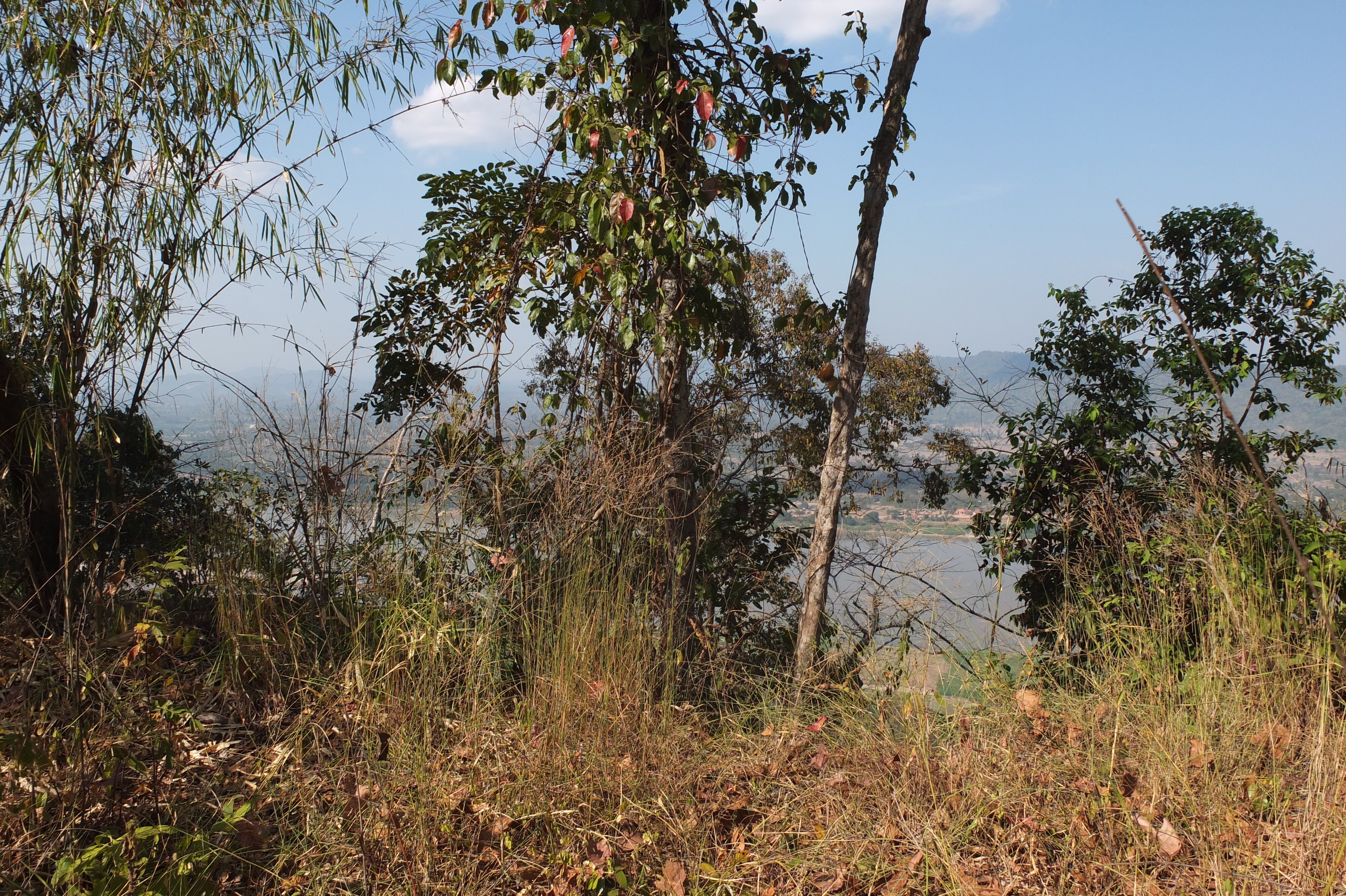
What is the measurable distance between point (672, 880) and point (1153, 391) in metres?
5.02

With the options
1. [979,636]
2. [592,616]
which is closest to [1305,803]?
[979,636]

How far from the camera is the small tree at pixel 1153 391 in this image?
530 centimetres

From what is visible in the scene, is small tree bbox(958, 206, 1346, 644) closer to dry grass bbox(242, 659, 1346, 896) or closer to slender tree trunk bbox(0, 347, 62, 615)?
dry grass bbox(242, 659, 1346, 896)

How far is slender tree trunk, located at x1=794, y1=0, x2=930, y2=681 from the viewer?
151 inches

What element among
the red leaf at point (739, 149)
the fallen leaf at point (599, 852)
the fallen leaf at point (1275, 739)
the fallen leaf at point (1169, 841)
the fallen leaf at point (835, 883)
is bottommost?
the fallen leaf at point (835, 883)

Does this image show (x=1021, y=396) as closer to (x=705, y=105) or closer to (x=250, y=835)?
(x=705, y=105)

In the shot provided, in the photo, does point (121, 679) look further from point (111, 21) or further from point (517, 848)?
point (111, 21)

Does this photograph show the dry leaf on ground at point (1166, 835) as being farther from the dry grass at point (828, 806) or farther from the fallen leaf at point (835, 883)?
the fallen leaf at point (835, 883)

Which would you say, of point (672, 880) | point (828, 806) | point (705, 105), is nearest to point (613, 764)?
point (672, 880)

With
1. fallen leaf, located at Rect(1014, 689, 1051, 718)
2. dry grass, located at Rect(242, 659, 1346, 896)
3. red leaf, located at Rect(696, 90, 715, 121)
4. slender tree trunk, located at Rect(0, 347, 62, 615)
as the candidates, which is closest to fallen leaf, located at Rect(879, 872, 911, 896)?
dry grass, located at Rect(242, 659, 1346, 896)

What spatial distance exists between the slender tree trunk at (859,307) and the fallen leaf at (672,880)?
1.85m

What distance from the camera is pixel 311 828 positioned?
204 cm

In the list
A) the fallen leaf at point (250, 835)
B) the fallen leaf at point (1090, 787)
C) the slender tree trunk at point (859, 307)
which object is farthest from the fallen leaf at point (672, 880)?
the slender tree trunk at point (859, 307)

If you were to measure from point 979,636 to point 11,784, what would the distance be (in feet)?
9.20
